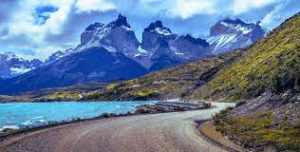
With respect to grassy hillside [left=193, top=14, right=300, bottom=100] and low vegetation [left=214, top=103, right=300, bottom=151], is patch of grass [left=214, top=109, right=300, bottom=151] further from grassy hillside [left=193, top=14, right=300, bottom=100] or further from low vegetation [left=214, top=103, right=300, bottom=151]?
grassy hillside [left=193, top=14, right=300, bottom=100]

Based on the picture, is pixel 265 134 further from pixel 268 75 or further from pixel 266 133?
pixel 268 75

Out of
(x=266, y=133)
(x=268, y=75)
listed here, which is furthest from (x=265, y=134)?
(x=268, y=75)

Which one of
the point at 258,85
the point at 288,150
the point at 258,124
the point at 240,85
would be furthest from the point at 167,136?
the point at 240,85

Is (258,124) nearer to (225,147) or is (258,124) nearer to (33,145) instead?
(225,147)

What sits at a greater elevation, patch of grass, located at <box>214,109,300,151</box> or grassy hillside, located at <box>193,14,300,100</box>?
grassy hillside, located at <box>193,14,300,100</box>

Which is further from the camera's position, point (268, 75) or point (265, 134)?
point (268, 75)

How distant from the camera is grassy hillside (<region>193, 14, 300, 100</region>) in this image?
155 ft

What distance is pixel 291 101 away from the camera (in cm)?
3944

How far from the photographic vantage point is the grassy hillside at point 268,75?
47.2 metres

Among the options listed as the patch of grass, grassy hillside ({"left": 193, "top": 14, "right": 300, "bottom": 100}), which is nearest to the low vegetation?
the patch of grass

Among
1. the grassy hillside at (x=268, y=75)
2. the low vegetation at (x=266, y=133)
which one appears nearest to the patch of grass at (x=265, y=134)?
the low vegetation at (x=266, y=133)

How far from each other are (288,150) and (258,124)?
480 inches

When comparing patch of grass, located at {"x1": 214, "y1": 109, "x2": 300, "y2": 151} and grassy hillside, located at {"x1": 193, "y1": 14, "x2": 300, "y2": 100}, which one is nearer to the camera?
patch of grass, located at {"x1": 214, "y1": 109, "x2": 300, "y2": 151}

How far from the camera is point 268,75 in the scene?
3105 inches
